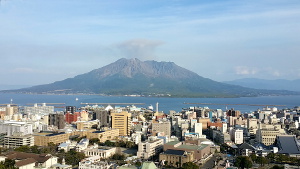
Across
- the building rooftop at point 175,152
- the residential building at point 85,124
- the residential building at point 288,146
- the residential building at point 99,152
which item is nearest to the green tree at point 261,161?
the residential building at point 288,146

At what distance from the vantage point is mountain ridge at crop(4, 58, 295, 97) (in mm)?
65806

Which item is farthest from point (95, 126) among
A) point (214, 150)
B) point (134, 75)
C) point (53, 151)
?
point (134, 75)

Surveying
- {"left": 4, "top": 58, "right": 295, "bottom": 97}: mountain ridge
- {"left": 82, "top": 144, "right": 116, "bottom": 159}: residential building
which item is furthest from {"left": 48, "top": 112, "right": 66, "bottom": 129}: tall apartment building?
{"left": 4, "top": 58, "right": 295, "bottom": 97}: mountain ridge

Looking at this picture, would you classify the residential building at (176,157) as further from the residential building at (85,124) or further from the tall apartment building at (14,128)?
the residential building at (85,124)

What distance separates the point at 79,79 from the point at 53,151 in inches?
2856

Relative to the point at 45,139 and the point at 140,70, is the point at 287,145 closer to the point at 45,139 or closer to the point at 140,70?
the point at 45,139

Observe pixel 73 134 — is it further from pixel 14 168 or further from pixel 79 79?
pixel 79 79

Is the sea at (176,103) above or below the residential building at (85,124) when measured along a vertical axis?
above

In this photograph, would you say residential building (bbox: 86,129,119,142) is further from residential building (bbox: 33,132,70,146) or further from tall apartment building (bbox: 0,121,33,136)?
tall apartment building (bbox: 0,121,33,136)

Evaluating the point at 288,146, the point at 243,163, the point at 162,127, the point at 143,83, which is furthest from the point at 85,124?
the point at 143,83

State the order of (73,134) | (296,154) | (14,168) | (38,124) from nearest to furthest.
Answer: (14,168) → (296,154) → (73,134) → (38,124)

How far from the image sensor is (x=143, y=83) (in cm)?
7400

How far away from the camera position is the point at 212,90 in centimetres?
6881

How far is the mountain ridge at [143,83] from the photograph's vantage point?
216ft
